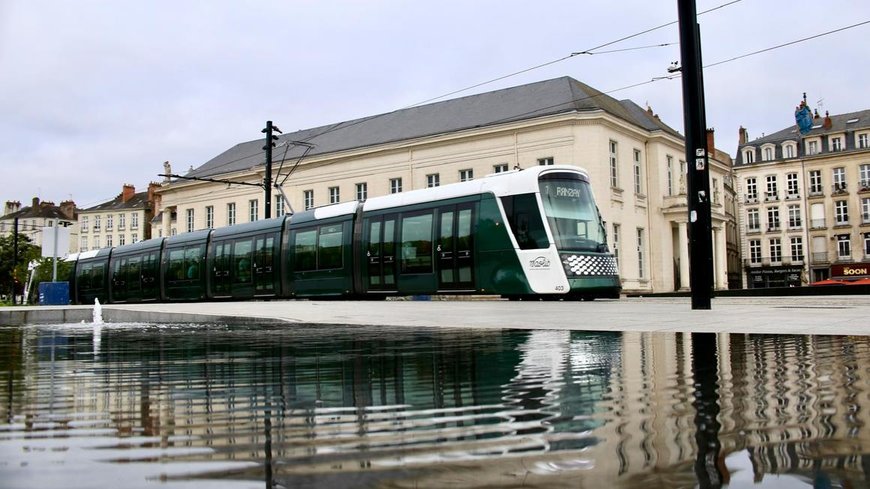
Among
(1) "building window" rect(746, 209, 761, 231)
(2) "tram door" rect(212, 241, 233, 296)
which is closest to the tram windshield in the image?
(2) "tram door" rect(212, 241, 233, 296)

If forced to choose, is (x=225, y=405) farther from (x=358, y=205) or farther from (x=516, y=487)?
(x=358, y=205)

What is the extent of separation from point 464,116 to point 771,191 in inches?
1586

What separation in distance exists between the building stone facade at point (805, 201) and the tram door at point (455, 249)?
171 feet

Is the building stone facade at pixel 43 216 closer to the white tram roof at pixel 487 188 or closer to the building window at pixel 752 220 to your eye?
the building window at pixel 752 220

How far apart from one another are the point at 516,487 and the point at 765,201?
73.2m

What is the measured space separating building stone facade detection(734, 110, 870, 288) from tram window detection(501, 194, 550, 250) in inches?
2046

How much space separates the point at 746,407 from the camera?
1.92 metres

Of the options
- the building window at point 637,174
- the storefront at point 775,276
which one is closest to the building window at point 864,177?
the storefront at point 775,276

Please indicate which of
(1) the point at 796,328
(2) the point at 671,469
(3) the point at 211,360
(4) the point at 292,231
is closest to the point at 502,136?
(4) the point at 292,231

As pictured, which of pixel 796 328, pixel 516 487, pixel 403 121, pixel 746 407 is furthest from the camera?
pixel 403 121

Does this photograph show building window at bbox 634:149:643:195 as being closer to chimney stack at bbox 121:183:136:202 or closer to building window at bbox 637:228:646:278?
building window at bbox 637:228:646:278

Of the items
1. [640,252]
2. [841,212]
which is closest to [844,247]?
[841,212]

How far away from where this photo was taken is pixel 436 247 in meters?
18.0

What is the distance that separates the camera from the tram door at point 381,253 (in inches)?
747
